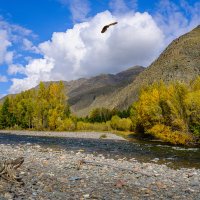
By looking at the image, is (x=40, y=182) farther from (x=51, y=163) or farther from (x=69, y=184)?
(x=51, y=163)

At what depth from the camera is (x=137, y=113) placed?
7606 centimetres

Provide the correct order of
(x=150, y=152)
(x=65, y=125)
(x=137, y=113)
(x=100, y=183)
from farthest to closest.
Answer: (x=65, y=125) < (x=137, y=113) < (x=150, y=152) < (x=100, y=183)

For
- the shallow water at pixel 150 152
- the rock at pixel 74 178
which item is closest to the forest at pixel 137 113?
the shallow water at pixel 150 152

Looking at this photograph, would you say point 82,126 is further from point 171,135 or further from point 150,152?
point 150,152

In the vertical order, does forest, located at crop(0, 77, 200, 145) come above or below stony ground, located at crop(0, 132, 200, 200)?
above

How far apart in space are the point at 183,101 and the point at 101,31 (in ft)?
145

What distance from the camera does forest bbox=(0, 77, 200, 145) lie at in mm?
53875

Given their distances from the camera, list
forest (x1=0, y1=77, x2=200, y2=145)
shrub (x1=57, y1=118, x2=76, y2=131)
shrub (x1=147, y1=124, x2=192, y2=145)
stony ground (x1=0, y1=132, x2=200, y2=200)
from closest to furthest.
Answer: stony ground (x1=0, y1=132, x2=200, y2=200) < shrub (x1=147, y1=124, x2=192, y2=145) < forest (x1=0, y1=77, x2=200, y2=145) < shrub (x1=57, y1=118, x2=76, y2=131)

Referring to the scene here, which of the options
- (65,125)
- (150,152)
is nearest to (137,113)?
(65,125)

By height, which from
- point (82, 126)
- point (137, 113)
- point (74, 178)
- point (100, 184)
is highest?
point (137, 113)

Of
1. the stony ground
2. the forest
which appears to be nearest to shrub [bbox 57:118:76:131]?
the forest

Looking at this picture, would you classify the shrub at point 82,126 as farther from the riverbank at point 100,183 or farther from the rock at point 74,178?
the rock at point 74,178

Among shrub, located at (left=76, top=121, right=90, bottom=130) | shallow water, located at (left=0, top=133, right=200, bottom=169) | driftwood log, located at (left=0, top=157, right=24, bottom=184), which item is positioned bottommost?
shallow water, located at (left=0, top=133, right=200, bottom=169)

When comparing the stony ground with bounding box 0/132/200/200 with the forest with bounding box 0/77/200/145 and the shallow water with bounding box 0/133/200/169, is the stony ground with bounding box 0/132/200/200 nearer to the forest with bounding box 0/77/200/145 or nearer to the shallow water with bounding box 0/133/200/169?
the shallow water with bounding box 0/133/200/169
